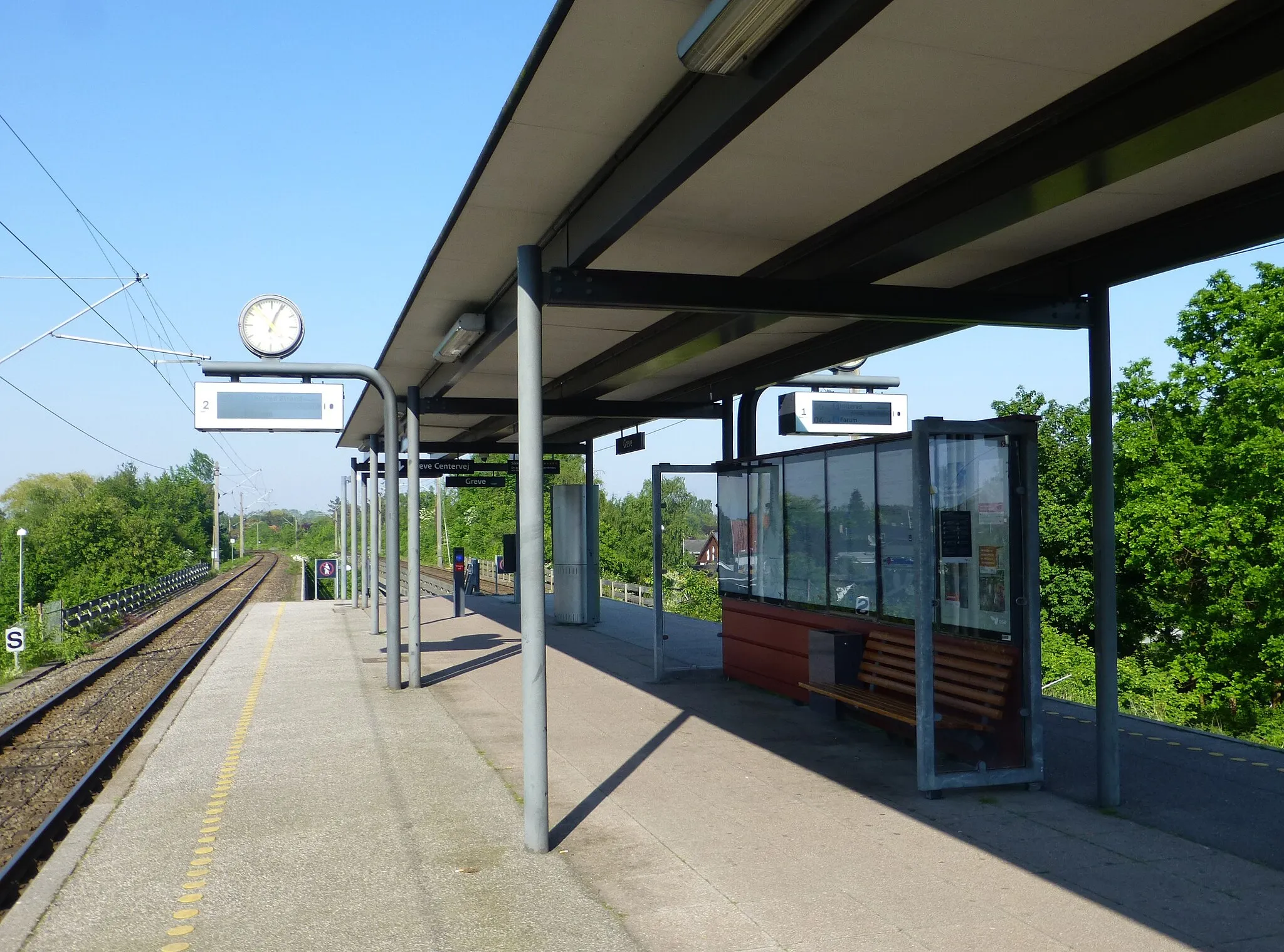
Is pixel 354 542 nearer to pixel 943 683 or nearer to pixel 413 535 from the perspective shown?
pixel 413 535

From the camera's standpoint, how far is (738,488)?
1171 centimetres

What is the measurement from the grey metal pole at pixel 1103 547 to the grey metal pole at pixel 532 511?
3192 mm

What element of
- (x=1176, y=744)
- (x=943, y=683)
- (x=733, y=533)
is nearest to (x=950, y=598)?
(x=943, y=683)

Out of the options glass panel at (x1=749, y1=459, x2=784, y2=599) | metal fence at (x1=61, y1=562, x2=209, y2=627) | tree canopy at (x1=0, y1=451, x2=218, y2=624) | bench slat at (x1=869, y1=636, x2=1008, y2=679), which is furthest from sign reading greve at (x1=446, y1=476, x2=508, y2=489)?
tree canopy at (x1=0, y1=451, x2=218, y2=624)

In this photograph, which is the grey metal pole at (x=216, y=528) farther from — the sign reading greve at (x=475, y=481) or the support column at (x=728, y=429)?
the support column at (x=728, y=429)

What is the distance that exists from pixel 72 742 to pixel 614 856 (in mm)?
8445

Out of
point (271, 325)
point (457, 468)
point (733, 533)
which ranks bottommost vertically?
point (733, 533)

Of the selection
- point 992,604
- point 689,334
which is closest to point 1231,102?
point 992,604

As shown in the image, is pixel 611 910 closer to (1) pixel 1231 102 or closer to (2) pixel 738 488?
(1) pixel 1231 102

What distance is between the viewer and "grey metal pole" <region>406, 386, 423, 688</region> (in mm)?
11695

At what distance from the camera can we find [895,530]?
8.73 m

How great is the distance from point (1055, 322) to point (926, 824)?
312cm

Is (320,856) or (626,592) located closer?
(320,856)

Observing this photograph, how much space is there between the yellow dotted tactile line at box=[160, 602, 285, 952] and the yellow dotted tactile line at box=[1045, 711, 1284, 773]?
233 inches
